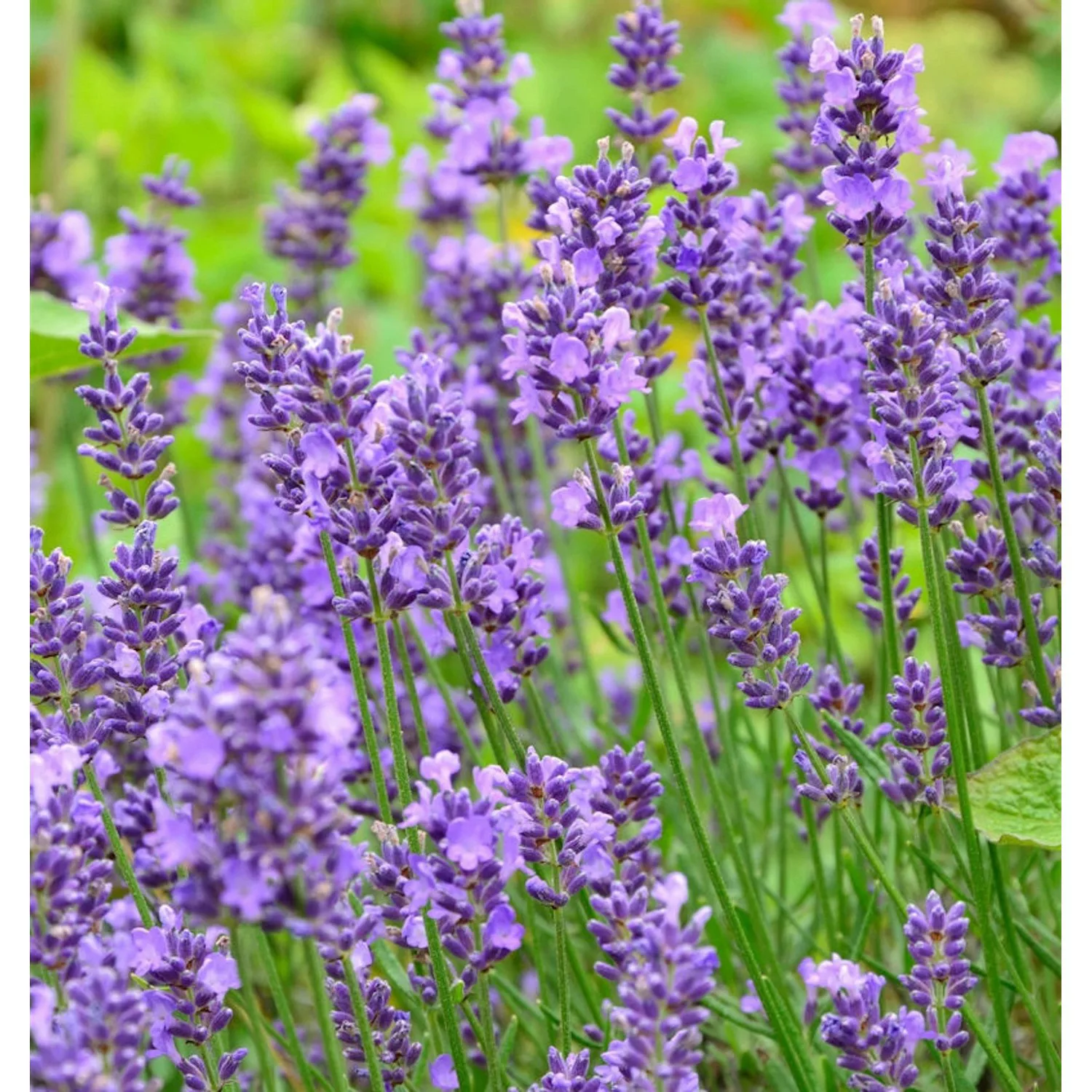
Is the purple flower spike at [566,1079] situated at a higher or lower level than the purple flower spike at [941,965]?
lower

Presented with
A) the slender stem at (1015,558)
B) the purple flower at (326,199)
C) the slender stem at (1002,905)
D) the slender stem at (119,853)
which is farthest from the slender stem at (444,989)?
the purple flower at (326,199)

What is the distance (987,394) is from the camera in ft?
4.60

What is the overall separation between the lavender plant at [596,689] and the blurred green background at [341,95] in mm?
1266

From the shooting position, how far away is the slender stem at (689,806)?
41.4 inches

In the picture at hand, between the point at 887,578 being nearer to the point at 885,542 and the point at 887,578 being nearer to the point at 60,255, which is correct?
the point at 885,542

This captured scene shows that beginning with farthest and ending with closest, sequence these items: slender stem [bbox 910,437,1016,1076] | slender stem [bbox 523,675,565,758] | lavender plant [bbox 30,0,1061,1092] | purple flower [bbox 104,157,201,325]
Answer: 1. purple flower [bbox 104,157,201,325]
2. slender stem [bbox 523,675,565,758]
3. slender stem [bbox 910,437,1016,1076]
4. lavender plant [bbox 30,0,1061,1092]

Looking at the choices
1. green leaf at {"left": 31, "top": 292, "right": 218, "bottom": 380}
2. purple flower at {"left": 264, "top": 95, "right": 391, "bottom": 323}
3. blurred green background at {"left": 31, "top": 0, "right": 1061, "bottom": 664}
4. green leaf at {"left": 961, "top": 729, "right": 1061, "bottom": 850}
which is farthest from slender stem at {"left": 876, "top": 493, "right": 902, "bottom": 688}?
blurred green background at {"left": 31, "top": 0, "right": 1061, "bottom": 664}

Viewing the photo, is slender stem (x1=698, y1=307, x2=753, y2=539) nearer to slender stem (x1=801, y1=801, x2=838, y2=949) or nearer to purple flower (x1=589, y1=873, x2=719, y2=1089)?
slender stem (x1=801, y1=801, x2=838, y2=949)

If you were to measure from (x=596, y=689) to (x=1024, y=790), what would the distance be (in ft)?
2.14

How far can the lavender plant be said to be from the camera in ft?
2.90

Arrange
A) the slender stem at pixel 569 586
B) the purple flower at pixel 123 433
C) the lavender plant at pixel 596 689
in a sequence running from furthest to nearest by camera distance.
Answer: the slender stem at pixel 569 586 < the purple flower at pixel 123 433 < the lavender plant at pixel 596 689

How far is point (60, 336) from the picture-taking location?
5.45 ft

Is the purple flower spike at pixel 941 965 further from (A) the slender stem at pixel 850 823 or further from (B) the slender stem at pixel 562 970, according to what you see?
(B) the slender stem at pixel 562 970
